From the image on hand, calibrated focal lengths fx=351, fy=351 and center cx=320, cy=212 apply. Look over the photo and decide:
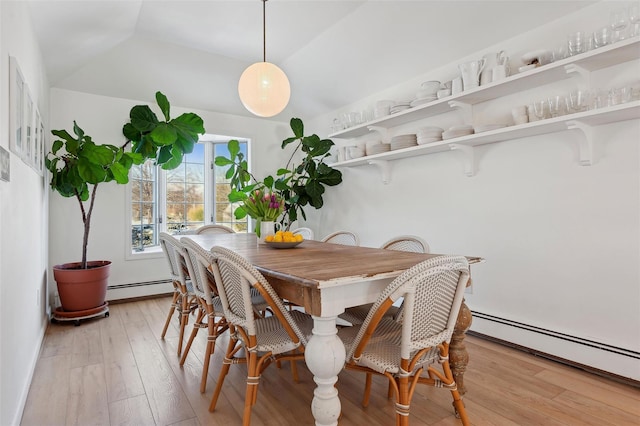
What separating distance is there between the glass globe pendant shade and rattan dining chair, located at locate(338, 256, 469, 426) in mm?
1875

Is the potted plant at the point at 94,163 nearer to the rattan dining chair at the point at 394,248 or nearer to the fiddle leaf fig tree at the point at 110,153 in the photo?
the fiddle leaf fig tree at the point at 110,153

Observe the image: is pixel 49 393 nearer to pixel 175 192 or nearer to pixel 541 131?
pixel 175 192

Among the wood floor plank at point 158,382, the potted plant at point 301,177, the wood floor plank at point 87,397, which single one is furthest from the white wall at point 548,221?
the wood floor plank at point 87,397

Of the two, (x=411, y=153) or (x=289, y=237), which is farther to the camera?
(x=411, y=153)

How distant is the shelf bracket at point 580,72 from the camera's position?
2.25 m

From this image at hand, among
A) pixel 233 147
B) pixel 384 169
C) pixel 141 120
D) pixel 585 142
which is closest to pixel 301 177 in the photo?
pixel 233 147

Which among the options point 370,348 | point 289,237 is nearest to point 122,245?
point 289,237

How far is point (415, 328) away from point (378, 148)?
2.54 metres

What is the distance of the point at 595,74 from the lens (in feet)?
7.56

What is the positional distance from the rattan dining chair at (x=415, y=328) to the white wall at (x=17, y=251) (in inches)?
60.5

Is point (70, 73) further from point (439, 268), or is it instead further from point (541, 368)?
point (541, 368)

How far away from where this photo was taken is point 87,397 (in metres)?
2.02

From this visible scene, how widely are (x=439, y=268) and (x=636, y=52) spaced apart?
191 centimetres

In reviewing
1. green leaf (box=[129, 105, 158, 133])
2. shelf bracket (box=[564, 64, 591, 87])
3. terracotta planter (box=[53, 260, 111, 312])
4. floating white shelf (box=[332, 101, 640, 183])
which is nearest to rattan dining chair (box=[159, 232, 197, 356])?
terracotta planter (box=[53, 260, 111, 312])
